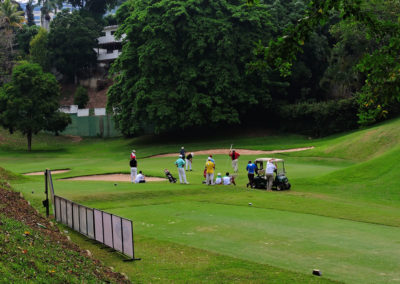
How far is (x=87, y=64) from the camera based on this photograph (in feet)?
305

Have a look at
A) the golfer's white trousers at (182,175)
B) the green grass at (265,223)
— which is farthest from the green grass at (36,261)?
the golfer's white trousers at (182,175)

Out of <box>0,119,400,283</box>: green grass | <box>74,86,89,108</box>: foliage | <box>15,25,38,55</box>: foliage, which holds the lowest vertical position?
<box>0,119,400,283</box>: green grass

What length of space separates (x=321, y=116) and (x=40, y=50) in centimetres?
5388

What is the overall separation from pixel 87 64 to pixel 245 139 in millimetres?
44300

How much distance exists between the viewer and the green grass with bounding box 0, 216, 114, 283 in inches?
358

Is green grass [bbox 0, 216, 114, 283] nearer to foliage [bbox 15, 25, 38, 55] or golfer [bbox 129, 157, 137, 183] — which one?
golfer [bbox 129, 157, 137, 183]

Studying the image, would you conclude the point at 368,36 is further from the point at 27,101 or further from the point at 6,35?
the point at 6,35

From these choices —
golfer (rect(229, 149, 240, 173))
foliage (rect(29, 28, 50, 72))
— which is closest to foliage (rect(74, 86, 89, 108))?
foliage (rect(29, 28, 50, 72))

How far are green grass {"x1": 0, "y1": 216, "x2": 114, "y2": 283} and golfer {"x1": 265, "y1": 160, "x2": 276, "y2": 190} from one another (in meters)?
16.0

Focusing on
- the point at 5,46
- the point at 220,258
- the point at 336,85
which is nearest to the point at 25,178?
the point at 220,258

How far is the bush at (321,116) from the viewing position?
2274 inches

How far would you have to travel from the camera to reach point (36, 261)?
32.7 feet

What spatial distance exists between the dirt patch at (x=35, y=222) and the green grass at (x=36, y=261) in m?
0.32

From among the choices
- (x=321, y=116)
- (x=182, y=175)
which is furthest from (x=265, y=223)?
(x=321, y=116)
